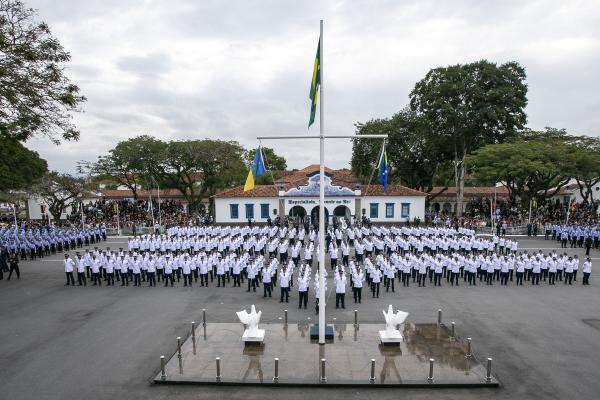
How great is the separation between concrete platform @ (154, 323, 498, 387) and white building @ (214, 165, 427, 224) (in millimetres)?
25909

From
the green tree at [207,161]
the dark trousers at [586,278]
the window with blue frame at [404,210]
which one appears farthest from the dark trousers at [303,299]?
the green tree at [207,161]

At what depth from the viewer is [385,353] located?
988 centimetres

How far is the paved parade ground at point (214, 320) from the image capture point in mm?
8305

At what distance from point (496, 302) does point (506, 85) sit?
30.6 meters

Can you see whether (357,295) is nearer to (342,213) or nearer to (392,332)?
(392,332)

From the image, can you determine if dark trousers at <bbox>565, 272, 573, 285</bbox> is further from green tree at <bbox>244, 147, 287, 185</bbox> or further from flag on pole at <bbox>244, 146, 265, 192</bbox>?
green tree at <bbox>244, 147, 287, 185</bbox>

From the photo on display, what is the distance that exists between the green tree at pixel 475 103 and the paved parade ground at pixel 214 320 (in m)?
24.5

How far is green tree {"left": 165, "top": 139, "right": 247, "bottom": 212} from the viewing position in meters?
40.9

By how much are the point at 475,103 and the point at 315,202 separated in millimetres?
18084

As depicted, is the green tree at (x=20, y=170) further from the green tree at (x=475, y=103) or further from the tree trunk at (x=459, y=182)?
the tree trunk at (x=459, y=182)

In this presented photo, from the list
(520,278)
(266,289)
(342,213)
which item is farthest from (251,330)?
(342,213)

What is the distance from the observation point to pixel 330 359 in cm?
952

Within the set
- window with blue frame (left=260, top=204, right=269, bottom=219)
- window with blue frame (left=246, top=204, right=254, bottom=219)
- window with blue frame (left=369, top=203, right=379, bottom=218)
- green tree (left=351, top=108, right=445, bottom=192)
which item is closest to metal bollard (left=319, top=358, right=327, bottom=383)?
window with blue frame (left=260, top=204, right=269, bottom=219)

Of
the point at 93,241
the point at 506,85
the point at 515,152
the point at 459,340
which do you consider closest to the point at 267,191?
the point at 93,241
